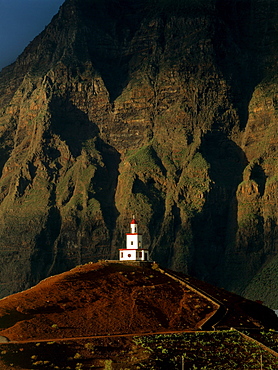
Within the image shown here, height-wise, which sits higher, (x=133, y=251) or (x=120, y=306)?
(x=133, y=251)

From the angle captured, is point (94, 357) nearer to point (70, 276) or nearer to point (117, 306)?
point (117, 306)

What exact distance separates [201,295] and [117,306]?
42.8 ft

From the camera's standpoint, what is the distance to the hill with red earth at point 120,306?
376 feet

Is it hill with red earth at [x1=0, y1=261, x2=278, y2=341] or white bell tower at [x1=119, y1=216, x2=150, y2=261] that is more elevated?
white bell tower at [x1=119, y1=216, x2=150, y2=261]

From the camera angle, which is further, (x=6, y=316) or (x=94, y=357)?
(x=6, y=316)

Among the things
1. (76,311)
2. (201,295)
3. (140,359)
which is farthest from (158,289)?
(140,359)

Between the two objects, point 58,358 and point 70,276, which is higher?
point 70,276

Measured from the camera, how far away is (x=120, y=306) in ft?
395

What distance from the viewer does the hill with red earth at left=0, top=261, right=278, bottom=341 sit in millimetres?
114500

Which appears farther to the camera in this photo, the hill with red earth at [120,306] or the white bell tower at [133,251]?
the white bell tower at [133,251]

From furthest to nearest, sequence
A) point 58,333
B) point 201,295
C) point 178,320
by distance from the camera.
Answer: point 201,295
point 178,320
point 58,333

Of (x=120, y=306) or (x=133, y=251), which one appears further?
(x=133, y=251)

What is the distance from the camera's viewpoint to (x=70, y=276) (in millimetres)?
129500

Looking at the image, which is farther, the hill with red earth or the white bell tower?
the white bell tower
